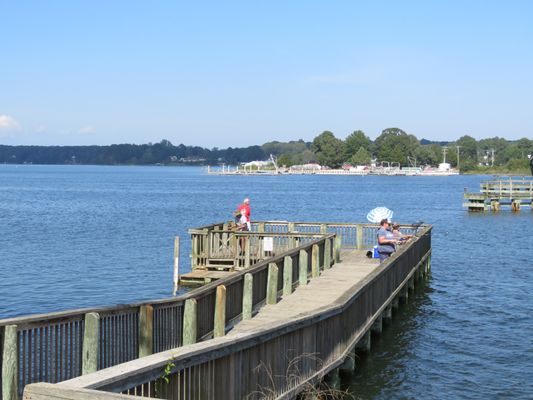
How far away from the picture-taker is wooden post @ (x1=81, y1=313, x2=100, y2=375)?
903 centimetres

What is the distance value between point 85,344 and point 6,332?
1108mm

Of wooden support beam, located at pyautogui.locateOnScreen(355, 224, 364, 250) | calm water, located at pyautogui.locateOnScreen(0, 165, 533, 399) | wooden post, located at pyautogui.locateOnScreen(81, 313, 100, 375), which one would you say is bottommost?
calm water, located at pyautogui.locateOnScreen(0, 165, 533, 399)

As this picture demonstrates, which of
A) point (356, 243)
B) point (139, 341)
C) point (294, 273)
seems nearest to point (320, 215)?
point (356, 243)

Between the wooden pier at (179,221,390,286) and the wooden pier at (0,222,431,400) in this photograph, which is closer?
the wooden pier at (0,222,431,400)

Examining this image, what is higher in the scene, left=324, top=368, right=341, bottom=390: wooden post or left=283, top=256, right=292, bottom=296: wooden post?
left=283, top=256, right=292, bottom=296: wooden post

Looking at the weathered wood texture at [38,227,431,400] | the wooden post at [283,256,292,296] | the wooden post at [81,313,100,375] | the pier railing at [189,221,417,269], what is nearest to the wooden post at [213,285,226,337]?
the weathered wood texture at [38,227,431,400]

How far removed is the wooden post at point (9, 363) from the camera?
26.9 ft

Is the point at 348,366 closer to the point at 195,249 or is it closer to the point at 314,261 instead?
the point at 314,261

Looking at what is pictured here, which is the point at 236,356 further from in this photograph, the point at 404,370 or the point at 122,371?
the point at 404,370

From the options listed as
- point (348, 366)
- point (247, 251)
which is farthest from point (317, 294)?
point (247, 251)

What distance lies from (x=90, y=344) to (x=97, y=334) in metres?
0.14

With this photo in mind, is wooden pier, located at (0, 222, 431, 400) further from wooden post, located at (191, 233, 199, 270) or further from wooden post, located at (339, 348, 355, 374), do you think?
wooden post, located at (191, 233, 199, 270)

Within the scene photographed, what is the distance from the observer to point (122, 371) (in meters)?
6.24

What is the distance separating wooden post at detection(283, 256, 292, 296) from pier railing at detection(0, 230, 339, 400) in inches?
134
